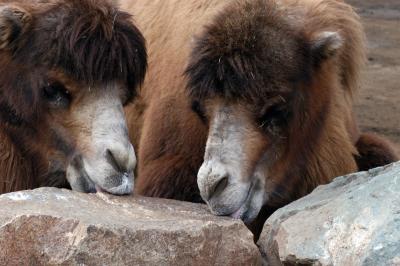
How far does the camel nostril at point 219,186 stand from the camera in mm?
4758

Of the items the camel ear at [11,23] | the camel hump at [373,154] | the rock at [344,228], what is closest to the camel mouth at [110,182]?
the rock at [344,228]

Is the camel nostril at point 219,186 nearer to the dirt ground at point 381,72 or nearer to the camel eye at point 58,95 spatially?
the camel eye at point 58,95

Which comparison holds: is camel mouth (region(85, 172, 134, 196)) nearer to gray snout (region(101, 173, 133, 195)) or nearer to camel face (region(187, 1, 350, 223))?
gray snout (region(101, 173, 133, 195))

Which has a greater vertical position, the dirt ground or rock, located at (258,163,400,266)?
rock, located at (258,163,400,266)

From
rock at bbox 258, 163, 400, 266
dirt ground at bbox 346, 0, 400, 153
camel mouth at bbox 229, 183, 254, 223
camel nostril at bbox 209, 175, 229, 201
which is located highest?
rock at bbox 258, 163, 400, 266

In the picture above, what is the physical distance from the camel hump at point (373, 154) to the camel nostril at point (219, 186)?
188 centimetres

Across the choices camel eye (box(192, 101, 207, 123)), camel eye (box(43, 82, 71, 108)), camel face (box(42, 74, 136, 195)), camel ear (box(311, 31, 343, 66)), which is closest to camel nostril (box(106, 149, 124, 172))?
camel face (box(42, 74, 136, 195))

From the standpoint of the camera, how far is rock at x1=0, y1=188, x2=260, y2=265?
4.08 meters

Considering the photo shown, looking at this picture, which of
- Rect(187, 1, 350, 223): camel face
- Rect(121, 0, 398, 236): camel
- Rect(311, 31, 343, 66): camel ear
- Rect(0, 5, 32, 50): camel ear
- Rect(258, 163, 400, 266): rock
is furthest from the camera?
Rect(311, 31, 343, 66): camel ear

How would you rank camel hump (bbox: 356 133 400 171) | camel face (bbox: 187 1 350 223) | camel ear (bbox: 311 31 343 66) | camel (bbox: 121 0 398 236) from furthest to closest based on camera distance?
camel hump (bbox: 356 133 400 171) → camel ear (bbox: 311 31 343 66) → camel (bbox: 121 0 398 236) → camel face (bbox: 187 1 350 223)

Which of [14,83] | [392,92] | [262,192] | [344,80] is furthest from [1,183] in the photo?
[392,92]

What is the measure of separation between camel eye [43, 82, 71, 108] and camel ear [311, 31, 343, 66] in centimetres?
125

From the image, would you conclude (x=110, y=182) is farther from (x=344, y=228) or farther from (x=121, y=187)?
(x=344, y=228)

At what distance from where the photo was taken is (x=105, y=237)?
13.4 ft
